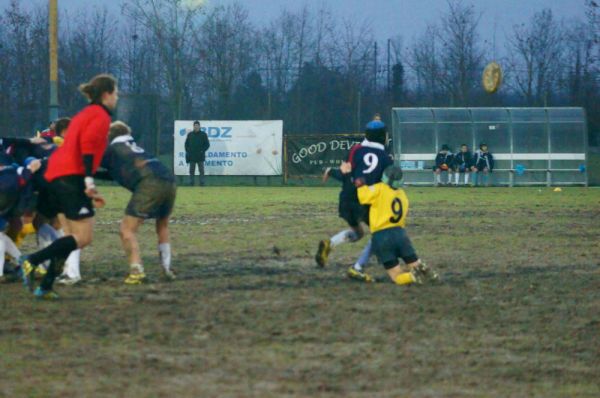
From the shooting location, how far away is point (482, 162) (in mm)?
38500

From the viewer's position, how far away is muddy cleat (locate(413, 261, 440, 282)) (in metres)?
10.4

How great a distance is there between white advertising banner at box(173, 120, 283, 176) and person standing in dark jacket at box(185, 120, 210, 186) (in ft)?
4.62

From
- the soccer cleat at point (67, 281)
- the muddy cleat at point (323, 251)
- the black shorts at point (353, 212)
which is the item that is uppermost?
the black shorts at point (353, 212)

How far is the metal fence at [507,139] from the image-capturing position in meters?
38.9

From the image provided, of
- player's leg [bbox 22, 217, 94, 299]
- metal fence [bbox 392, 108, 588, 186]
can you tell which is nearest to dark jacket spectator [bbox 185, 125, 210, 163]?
metal fence [bbox 392, 108, 588, 186]

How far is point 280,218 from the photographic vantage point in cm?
1978

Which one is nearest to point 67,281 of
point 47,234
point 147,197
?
point 47,234

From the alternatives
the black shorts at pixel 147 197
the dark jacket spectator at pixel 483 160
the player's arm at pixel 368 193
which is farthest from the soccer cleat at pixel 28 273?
the dark jacket spectator at pixel 483 160

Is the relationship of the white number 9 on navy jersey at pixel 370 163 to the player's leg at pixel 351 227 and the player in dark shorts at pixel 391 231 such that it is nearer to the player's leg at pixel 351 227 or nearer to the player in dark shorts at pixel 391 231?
the player in dark shorts at pixel 391 231

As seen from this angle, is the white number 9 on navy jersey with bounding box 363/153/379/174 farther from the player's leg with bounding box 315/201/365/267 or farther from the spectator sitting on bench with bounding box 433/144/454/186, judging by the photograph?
the spectator sitting on bench with bounding box 433/144/454/186

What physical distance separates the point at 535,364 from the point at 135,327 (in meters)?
2.79

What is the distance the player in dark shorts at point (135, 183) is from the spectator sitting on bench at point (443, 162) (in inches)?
1115

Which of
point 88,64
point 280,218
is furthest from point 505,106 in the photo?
point 280,218

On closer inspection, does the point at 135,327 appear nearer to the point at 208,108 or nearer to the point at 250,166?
the point at 250,166
